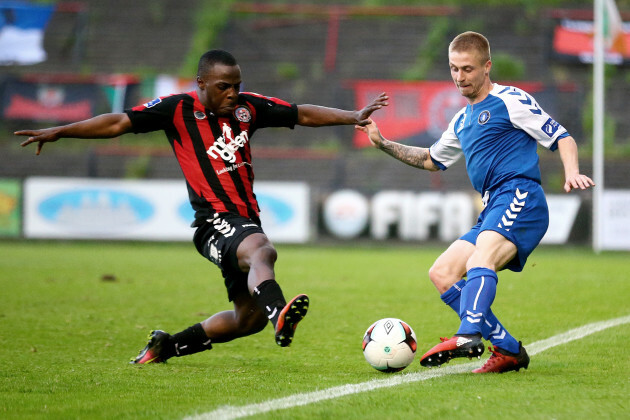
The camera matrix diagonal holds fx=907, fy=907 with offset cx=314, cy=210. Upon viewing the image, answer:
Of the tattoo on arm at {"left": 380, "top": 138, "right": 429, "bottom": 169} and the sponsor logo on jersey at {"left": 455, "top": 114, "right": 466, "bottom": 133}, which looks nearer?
the sponsor logo on jersey at {"left": 455, "top": 114, "right": 466, "bottom": 133}

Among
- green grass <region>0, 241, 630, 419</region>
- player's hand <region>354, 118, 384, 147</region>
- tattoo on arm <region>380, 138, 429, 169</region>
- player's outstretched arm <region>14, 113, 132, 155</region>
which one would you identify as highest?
player's outstretched arm <region>14, 113, 132, 155</region>

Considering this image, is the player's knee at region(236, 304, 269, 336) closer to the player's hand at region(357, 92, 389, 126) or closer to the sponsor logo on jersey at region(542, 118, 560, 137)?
the player's hand at region(357, 92, 389, 126)

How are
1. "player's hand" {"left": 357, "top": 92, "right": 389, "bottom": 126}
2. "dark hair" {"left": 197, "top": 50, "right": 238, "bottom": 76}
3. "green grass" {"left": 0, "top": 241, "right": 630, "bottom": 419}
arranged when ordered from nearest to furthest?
1. "green grass" {"left": 0, "top": 241, "right": 630, "bottom": 419}
2. "dark hair" {"left": 197, "top": 50, "right": 238, "bottom": 76}
3. "player's hand" {"left": 357, "top": 92, "right": 389, "bottom": 126}

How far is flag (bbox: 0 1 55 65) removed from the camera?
27.7 metres

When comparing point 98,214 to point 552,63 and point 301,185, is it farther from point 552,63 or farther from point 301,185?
point 552,63

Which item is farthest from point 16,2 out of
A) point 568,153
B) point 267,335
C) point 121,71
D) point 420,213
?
point 568,153

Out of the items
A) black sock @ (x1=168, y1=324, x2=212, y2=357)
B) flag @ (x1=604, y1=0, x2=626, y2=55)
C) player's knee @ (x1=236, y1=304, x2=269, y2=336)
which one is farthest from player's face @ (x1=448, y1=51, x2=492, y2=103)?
flag @ (x1=604, y1=0, x2=626, y2=55)

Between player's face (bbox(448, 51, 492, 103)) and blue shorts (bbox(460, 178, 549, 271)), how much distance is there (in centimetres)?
59

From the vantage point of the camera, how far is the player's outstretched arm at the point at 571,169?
4914 millimetres

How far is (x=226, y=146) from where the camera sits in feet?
17.9

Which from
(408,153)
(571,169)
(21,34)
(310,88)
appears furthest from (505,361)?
(21,34)

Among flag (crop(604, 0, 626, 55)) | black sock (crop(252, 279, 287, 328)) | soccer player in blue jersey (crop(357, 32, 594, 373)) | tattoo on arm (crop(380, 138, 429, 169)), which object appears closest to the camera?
black sock (crop(252, 279, 287, 328))

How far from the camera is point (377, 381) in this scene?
4.95 m

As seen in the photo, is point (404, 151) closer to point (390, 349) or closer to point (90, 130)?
point (390, 349)
